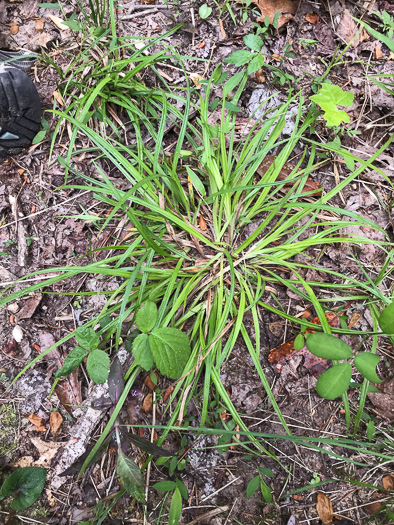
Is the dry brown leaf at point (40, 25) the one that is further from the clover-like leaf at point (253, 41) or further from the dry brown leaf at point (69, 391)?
the dry brown leaf at point (69, 391)

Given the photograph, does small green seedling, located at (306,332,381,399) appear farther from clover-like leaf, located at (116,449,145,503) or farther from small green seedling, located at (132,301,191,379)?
clover-like leaf, located at (116,449,145,503)

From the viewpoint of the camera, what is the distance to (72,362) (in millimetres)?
1235

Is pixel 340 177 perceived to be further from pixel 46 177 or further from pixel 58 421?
pixel 58 421

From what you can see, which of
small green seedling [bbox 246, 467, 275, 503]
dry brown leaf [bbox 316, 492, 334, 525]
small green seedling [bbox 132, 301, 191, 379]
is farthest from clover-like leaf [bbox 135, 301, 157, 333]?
dry brown leaf [bbox 316, 492, 334, 525]

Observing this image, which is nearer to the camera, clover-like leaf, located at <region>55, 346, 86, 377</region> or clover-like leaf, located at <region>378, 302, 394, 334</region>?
clover-like leaf, located at <region>378, 302, 394, 334</region>

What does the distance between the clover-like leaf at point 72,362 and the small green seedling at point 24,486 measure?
0.59 metres

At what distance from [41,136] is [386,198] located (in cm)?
186

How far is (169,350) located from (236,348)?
52 cm

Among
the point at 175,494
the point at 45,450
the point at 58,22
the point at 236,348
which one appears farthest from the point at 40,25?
the point at 175,494

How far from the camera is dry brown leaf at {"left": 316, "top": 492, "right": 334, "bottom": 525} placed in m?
1.39

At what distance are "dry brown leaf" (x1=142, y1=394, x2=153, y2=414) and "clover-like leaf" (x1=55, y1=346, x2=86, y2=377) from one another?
414 mm

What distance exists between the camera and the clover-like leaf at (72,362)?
122 centimetres

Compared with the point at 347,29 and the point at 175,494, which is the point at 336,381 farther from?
the point at 347,29

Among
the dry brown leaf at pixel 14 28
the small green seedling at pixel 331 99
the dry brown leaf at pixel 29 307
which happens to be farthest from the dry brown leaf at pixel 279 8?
the dry brown leaf at pixel 29 307
